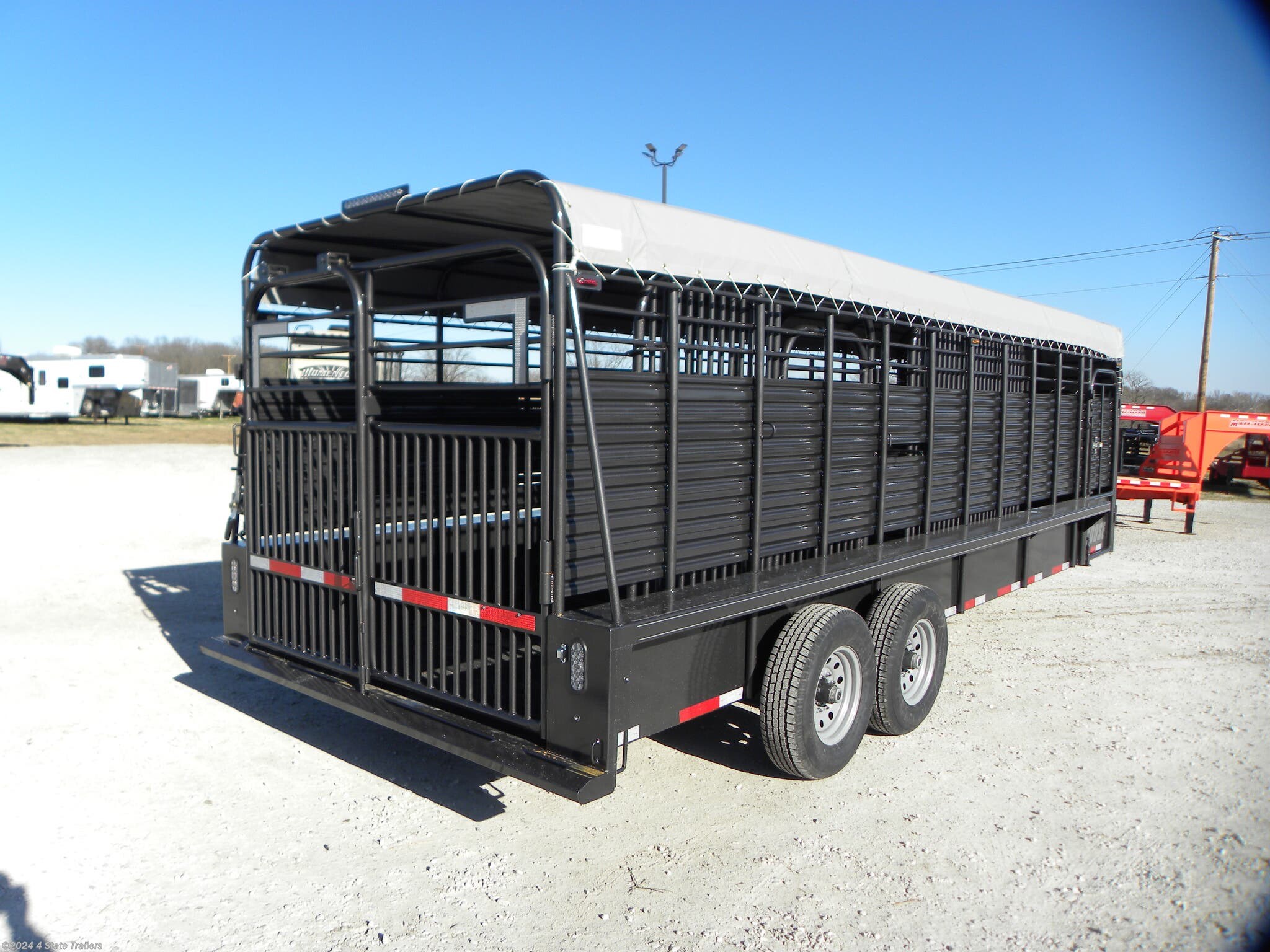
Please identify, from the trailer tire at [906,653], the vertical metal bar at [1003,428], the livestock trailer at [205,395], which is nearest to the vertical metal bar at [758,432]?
the trailer tire at [906,653]

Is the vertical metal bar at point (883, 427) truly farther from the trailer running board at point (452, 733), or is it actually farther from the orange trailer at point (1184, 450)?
the orange trailer at point (1184, 450)

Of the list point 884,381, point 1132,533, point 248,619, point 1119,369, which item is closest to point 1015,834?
point 884,381

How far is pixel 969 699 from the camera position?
5.66 m

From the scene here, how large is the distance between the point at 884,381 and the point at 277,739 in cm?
374

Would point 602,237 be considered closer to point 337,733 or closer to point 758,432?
point 758,432

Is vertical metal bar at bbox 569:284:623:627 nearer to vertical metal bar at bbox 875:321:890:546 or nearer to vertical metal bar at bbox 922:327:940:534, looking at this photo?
vertical metal bar at bbox 875:321:890:546

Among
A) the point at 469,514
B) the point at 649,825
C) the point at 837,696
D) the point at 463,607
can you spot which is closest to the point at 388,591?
the point at 463,607

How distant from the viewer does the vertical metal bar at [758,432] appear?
13.7 feet

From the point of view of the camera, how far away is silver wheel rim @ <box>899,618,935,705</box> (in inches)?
195

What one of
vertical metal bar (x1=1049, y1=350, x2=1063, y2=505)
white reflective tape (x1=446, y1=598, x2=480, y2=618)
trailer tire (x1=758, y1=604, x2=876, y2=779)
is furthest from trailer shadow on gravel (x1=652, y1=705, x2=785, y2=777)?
vertical metal bar (x1=1049, y1=350, x2=1063, y2=505)

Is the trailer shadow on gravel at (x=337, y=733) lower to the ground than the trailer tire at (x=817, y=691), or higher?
lower

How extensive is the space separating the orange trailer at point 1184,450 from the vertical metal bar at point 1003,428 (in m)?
8.72

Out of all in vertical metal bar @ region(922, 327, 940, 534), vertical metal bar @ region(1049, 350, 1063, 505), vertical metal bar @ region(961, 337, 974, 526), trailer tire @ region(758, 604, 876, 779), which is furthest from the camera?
vertical metal bar @ region(1049, 350, 1063, 505)

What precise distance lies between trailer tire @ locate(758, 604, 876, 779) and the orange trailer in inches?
438
